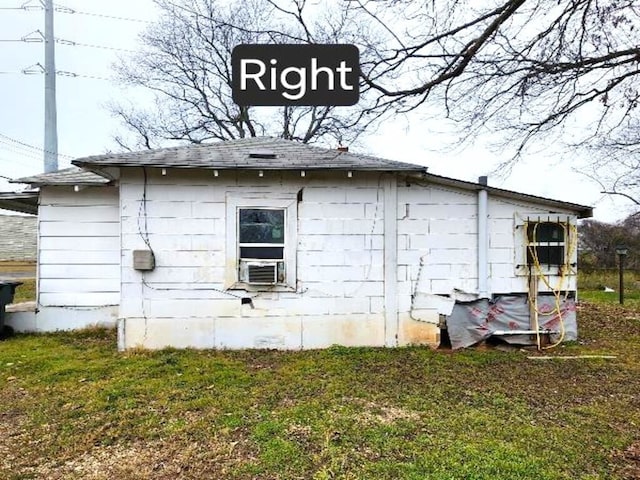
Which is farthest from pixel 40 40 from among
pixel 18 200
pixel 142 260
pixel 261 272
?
pixel 261 272

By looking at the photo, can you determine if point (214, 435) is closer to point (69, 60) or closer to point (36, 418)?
point (36, 418)

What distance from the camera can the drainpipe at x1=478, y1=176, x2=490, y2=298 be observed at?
21.5 feet

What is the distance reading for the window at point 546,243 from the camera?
264 inches

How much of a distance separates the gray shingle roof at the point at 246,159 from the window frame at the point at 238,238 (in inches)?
A: 20.0

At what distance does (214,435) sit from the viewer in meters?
3.44

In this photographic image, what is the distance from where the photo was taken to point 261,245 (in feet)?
20.9

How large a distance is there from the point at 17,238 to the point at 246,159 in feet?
72.5

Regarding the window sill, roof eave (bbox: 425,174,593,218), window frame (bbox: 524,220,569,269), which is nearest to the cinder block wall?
the window sill

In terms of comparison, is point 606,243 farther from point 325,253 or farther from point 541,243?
point 325,253

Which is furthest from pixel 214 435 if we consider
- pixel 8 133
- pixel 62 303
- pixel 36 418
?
pixel 8 133

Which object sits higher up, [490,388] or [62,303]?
[62,303]

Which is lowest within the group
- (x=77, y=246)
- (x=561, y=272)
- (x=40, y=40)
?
(x=561, y=272)

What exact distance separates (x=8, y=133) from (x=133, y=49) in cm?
708

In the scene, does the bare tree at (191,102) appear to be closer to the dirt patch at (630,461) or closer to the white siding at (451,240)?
the white siding at (451,240)
